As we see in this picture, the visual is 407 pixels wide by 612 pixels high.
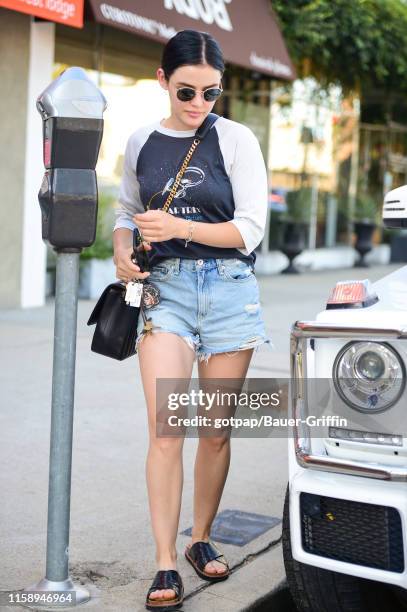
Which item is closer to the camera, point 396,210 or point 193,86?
point 396,210

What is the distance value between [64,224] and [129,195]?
0.53 metres

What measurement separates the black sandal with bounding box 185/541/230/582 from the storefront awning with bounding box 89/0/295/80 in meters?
6.86

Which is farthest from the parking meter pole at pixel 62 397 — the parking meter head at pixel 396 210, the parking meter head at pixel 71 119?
the parking meter head at pixel 396 210

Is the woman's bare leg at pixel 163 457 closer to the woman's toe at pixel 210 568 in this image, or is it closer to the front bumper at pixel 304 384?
the woman's toe at pixel 210 568

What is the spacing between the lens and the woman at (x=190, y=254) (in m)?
3.23

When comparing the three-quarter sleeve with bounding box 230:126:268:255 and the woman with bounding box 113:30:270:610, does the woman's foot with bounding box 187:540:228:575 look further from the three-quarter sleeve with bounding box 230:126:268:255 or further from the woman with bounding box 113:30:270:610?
the three-quarter sleeve with bounding box 230:126:268:255

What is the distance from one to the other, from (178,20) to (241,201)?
25.7 feet

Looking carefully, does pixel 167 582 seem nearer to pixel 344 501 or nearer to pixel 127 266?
pixel 344 501

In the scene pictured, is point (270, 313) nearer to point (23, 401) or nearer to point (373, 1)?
point (23, 401)

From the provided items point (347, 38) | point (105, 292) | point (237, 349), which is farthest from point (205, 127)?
point (347, 38)

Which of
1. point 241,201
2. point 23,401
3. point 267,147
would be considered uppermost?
point 267,147

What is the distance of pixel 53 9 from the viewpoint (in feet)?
29.1

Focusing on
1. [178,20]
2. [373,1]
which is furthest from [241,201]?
[373,1]

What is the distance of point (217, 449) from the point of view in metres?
3.45
